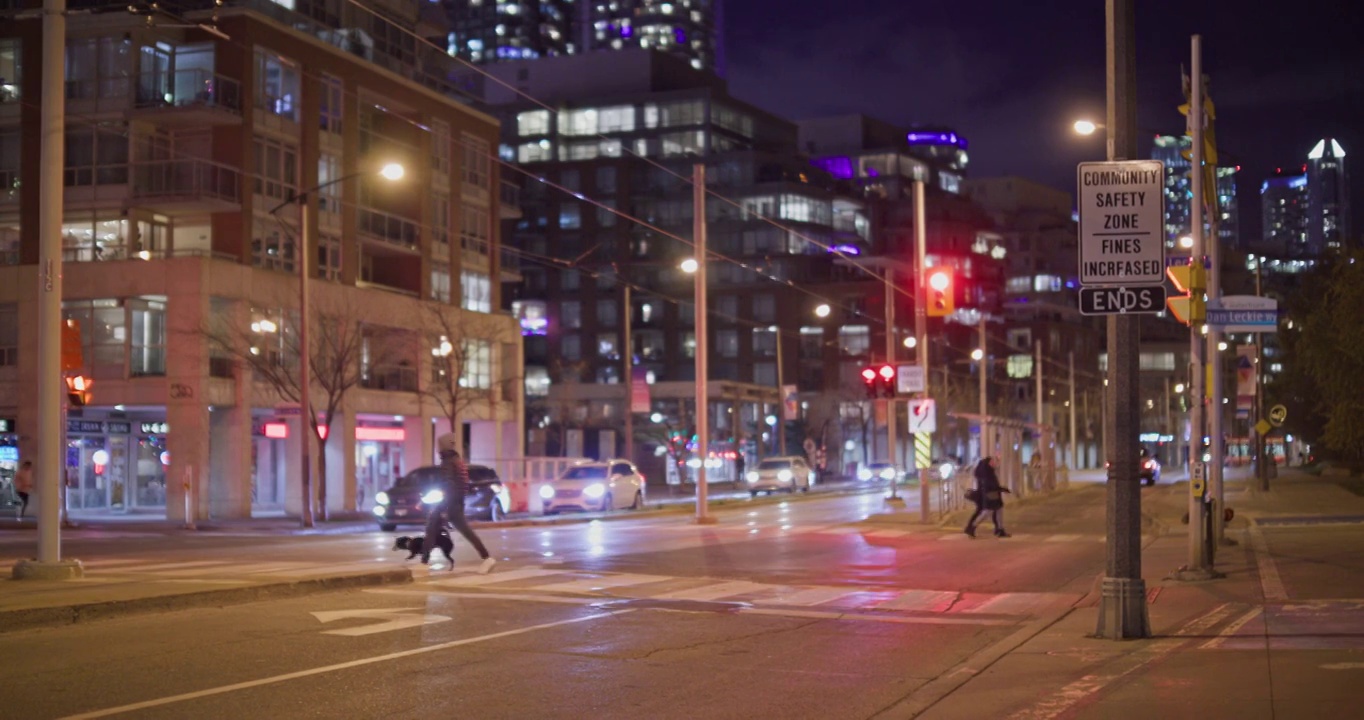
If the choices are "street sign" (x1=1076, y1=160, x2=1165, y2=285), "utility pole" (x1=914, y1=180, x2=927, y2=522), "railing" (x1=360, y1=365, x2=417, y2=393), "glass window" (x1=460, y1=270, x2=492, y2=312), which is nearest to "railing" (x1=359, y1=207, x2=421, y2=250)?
"glass window" (x1=460, y1=270, x2=492, y2=312)

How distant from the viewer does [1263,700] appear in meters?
9.36

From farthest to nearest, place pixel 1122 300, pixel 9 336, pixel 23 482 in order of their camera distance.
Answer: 1. pixel 9 336
2. pixel 23 482
3. pixel 1122 300

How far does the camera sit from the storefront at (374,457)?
172 ft

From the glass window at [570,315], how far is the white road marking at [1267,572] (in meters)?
94.4

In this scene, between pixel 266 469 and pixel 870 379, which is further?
pixel 266 469

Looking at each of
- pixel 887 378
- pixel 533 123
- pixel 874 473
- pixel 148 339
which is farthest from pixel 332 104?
pixel 533 123

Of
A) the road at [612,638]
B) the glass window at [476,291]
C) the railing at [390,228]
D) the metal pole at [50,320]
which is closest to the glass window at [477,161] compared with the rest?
the glass window at [476,291]

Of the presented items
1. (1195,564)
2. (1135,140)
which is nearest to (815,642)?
(1135,140)

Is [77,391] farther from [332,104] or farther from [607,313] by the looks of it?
[607,313]

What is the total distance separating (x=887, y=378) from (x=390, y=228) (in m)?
26.8

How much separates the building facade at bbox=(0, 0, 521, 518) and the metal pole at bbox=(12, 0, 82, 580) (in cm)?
2326

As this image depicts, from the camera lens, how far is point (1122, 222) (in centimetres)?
1203

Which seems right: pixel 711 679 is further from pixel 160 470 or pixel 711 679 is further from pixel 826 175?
pixel 826 175

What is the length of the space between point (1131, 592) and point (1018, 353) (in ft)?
406
